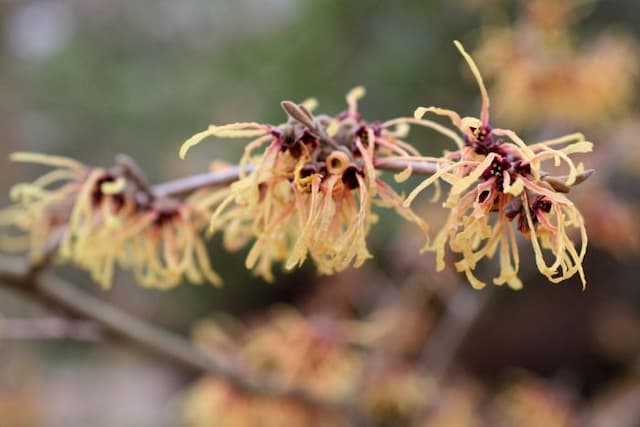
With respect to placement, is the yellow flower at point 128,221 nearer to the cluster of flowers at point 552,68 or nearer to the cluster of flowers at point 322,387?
the cluster of flowers at point 322,387

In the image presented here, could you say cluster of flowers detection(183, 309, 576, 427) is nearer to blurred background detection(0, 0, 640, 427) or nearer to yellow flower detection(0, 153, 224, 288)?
blurred background detection(0, 0, 640, 427)

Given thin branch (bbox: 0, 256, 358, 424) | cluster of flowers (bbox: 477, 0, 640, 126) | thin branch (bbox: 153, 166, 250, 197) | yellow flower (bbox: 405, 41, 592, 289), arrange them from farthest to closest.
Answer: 1. cluster of flowers (bbox: 477, 0, 640, 126)
2. thin branch (bbox: 0, 256, 358, 424)
3. thin branch (bbox: 153, 166, 250, 197)
4. yellow flower (bbox: 405, 41, 592, 289)

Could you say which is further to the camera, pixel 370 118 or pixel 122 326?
pixel 370 118

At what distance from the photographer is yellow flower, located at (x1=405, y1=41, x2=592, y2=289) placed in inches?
15.2

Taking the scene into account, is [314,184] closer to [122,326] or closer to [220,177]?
[220,177]

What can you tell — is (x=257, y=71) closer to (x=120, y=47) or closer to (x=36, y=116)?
(x=120, y=47)

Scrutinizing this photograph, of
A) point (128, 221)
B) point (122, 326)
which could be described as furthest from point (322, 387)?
point (128, 221)

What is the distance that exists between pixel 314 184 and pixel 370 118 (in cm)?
142

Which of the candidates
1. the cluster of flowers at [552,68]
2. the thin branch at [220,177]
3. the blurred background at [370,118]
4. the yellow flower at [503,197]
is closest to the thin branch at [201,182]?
the thin branch at [220,177]

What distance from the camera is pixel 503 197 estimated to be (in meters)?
0.41

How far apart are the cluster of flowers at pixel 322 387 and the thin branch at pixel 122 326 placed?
0.7 inches

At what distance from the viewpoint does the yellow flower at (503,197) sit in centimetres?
39

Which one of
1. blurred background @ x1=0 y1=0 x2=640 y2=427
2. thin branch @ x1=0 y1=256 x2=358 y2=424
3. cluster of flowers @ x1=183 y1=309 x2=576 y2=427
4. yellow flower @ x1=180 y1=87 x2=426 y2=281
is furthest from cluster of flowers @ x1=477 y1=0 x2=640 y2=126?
yellow flower @ x1=180 y1=87 x2=426 y2=281

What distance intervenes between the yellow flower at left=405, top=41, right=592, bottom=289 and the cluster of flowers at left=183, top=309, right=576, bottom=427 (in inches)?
20.8
